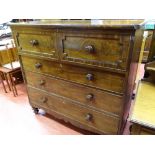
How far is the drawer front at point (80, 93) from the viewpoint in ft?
3.84

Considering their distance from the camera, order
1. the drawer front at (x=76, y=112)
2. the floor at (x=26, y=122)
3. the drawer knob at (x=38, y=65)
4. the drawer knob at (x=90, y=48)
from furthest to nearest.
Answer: the floor at (x=26, y=122)
the drawer knob at (x=38, y=65)
the drawer front at (x=76, y=112)
the drawer knob at (x=90, y=48)

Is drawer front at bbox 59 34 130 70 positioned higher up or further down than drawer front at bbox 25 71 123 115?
higher up

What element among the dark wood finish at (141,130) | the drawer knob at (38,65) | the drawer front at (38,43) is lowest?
the dark wood finish at (141,130)

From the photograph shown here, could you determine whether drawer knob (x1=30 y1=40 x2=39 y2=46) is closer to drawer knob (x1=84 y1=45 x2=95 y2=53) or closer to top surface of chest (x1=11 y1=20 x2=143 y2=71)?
top surface of chest (x1=11 y1=20 x2=143 y2=71)

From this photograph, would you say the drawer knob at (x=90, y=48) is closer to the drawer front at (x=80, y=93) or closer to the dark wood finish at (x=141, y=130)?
the drawer front at (x=80, y=93)

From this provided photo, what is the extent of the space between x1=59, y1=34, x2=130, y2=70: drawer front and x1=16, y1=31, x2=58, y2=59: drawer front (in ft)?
0.34

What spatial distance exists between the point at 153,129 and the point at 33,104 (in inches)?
58.3

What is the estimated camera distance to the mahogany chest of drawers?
973mm

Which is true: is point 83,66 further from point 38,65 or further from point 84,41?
point 38,65

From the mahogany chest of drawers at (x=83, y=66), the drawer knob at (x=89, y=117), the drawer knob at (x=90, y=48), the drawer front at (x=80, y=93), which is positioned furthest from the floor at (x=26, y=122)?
the drawer knob at (x=90, y=48)

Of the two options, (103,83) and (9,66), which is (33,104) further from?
(103,83)

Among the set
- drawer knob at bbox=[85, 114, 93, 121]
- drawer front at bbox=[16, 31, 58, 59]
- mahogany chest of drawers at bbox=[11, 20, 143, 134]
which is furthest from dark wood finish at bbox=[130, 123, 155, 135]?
drawer front at bbox=[16, 31, 58, 59]

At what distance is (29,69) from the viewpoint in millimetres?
1624
